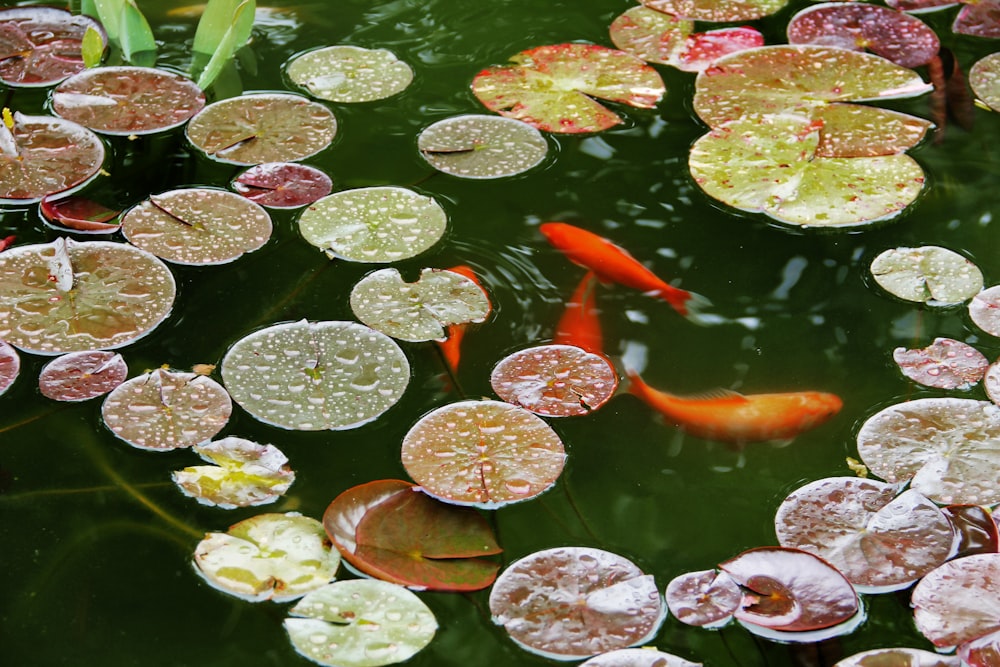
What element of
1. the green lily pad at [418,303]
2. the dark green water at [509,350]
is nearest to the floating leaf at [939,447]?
the dark green water at [509,350]

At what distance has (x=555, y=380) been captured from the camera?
1.77m

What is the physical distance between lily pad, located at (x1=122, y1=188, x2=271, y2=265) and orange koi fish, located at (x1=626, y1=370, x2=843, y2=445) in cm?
86

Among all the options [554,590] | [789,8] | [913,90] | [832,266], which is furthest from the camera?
[789,8]

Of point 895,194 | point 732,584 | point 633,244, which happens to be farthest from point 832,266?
point 732,584

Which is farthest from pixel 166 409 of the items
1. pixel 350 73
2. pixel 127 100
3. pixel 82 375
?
pixel 350 73

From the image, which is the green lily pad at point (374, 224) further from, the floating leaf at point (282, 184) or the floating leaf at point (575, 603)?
the floating leaf at point (575, 603)

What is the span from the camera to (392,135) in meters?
2.38

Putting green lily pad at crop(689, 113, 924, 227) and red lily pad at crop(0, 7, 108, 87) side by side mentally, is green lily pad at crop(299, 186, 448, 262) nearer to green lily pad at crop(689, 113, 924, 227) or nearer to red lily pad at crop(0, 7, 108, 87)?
green lily pad at crop(689, 113, 924, 227)

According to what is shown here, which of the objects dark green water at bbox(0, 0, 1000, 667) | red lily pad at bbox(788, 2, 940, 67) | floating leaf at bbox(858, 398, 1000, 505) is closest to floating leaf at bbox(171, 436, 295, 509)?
dark green water at bbox(0, 0, 1000, 667)

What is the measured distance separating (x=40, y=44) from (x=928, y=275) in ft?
7.25

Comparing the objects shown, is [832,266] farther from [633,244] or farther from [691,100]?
[691,100]

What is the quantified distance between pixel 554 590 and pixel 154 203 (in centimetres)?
122

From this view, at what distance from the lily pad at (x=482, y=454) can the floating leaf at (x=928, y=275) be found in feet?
2.69

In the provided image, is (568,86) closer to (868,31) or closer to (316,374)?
(868,31)
